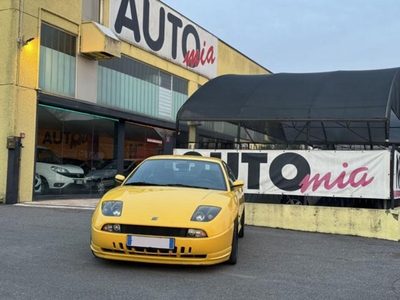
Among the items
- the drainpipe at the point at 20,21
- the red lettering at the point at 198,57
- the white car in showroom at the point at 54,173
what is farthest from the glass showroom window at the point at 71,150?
the red lettering at the point at 198,57

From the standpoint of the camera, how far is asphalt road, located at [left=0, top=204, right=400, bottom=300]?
466 cm

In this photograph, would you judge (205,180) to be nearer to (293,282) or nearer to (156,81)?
(293,282)

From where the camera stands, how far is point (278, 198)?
11109 millimetres

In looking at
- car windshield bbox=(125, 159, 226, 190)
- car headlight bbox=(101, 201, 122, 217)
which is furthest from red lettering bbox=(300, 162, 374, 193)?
car headlight bbox=(101, 201, 122, 217)

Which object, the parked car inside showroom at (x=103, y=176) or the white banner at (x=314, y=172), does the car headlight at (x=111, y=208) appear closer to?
the white banner at (x=314, y=172)

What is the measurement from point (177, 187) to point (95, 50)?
10326 mm

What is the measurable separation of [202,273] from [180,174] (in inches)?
69.2

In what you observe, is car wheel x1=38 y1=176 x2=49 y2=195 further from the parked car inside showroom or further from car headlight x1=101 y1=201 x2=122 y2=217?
car headlight x1=101 y1=201 x2=122 y2=217

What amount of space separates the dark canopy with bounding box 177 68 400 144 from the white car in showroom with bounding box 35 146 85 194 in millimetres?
4687

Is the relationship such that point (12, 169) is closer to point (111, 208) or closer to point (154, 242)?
point (111, 208)

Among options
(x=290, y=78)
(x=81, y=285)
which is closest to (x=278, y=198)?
(x=290, y=78)

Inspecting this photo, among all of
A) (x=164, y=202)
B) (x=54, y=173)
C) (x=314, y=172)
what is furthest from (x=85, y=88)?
(x=164, y=202)

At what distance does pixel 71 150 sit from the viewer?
1568 cm

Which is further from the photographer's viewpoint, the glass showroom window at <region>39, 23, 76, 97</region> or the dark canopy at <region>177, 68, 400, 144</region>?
the glass showroom window at <region>39, 23, 76, 97</region>
